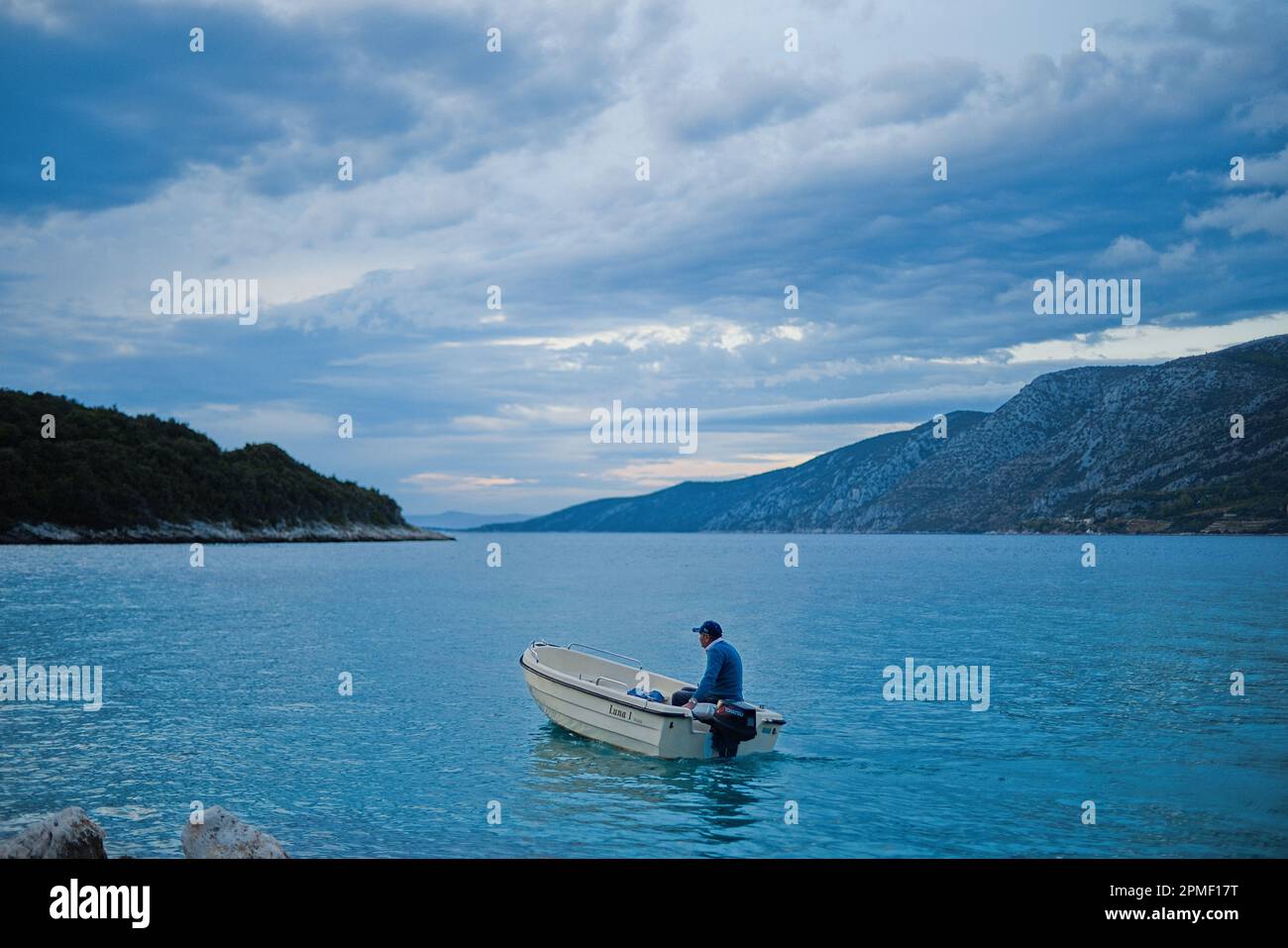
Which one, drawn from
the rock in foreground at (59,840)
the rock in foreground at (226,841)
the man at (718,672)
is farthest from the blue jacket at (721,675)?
the rock in foreground at (59,840)

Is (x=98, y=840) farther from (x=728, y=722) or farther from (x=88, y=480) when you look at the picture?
(x=88, y=480)

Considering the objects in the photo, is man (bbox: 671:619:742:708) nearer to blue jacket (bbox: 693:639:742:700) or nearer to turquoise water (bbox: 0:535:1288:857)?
blue jacket (bbox: 693:639:742:700)

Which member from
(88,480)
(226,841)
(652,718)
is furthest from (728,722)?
(88,480)

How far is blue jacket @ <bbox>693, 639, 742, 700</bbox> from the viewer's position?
19.0 meters

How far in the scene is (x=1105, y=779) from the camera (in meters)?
19.4

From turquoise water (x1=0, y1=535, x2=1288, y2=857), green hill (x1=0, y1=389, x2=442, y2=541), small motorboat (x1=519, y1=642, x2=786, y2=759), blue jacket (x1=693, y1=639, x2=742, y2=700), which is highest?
green hill (x1=0, y1=389, x2=442, y2=541)

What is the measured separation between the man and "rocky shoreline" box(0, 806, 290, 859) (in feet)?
29.7

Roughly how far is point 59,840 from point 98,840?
2.49 ft

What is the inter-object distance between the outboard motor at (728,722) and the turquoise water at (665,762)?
2.12 ft

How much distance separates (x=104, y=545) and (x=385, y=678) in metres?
162

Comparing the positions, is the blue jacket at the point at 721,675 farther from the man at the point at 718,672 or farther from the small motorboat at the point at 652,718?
the small motorboat at the point at 652,718

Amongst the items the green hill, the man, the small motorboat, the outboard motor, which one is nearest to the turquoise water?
the small motorboat
